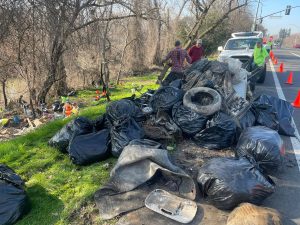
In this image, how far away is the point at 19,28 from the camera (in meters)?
7.60

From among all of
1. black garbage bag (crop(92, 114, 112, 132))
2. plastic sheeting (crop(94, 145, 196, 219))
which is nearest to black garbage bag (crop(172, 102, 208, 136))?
black garbage bag (crop(92, 114, 112, 132))

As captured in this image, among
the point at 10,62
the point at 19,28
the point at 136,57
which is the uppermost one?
the point at 19,28

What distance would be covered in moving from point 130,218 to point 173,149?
160 centimetres

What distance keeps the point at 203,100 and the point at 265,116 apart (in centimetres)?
113

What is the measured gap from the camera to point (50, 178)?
367 centimetres

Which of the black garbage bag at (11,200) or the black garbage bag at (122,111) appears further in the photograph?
the black garbage bag at (122,111)

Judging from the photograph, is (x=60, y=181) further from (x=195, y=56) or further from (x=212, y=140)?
(x=195, y=56)

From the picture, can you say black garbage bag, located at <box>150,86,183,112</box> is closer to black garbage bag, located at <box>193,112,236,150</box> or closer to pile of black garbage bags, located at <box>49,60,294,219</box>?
pile of black garbage bags, located at <box>49,60,294,219</box>

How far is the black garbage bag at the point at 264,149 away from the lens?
3580 millimetres

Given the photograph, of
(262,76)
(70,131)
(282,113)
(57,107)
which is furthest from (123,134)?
(262,76)

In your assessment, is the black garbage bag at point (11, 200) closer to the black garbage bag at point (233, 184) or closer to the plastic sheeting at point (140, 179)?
the plastic sheeting at point (140, 179)

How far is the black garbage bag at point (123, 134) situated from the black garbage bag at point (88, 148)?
0.12 meters

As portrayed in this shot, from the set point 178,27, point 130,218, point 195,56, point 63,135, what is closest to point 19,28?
point 63,135

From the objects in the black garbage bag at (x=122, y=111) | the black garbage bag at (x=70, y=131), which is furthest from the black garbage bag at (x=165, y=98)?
the black garbage bag at (x=70, y=131)
